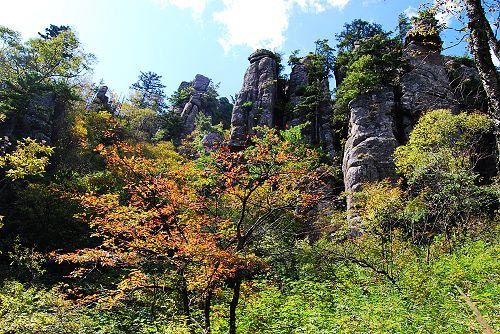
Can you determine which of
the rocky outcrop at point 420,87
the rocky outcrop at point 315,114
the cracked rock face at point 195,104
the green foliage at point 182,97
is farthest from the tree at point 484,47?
the green foliage at point 182,97

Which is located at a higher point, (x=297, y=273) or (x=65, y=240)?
(x=65, y=240)

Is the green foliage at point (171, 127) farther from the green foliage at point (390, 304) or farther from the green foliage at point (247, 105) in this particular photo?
the green foliage at point (390, 304)

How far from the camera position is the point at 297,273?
43.2 feet

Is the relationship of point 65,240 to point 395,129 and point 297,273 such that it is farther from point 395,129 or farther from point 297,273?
point 395,129

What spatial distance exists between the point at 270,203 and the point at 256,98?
27.4 metres

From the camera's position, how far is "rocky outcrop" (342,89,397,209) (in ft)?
73.9

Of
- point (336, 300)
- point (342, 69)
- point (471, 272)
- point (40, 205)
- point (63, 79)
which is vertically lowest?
point (336, 300)

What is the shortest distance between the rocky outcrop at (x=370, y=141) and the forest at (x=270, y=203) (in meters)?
0.12

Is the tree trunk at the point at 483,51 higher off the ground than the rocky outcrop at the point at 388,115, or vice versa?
the rocky outcrop at the point at 388,115

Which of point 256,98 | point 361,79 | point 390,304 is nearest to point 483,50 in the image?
point 390,304

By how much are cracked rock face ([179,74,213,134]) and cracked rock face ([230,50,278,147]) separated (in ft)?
27.5

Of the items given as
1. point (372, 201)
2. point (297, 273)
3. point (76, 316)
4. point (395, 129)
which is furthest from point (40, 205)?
point (395, 129)

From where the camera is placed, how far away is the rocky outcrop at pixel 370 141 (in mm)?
22516

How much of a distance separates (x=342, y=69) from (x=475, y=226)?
20855 mm
